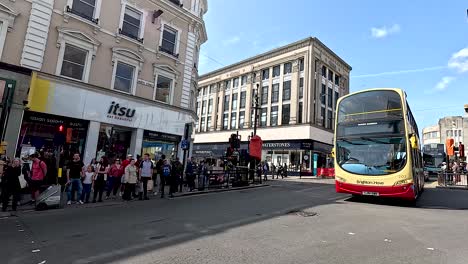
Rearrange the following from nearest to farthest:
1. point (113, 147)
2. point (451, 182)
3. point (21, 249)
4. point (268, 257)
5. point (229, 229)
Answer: point (268, 257), point (21, 249), point (229, 229), point (113, 147), point (451, 182)

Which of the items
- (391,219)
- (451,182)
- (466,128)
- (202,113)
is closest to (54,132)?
(391,219)

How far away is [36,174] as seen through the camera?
10117 mm

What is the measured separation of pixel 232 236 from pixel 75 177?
7341 millimetres

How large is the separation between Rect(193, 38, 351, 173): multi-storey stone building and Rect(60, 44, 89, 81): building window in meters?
22.6

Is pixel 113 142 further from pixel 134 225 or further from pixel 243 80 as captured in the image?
pixel 243 80

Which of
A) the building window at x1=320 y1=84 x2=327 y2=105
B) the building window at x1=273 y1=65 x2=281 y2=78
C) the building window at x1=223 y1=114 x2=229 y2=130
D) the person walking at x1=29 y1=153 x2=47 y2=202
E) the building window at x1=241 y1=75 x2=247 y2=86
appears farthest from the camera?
the building window at x1=223 y1=114 x2=229 y2=130

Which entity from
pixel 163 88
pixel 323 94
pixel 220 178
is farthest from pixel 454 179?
pixel 323 94

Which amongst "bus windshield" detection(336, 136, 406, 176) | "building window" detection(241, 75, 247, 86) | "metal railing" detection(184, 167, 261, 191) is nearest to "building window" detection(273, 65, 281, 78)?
"building window" detection(241, 75, 247, 86)

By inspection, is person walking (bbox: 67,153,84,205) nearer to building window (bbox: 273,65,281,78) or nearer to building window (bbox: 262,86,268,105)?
building window (bbox: 262,86,268,105)

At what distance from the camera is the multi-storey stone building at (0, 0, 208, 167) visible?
1409 centimetres

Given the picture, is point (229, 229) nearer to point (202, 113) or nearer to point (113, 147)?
point (113, 147)

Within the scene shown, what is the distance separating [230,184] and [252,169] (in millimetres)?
1871

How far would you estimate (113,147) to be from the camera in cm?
1750

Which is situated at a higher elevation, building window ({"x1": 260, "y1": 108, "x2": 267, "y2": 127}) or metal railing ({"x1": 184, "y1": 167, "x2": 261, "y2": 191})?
building window ({"x1": 260, "y1": 108, "x2": 267, "y2": 127})
